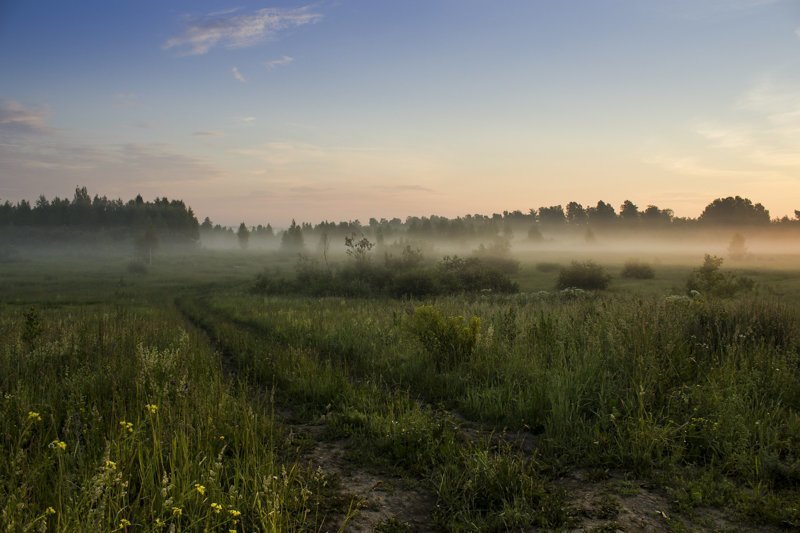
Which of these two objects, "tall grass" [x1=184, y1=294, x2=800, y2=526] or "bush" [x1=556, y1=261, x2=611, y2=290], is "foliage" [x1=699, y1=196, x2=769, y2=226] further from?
"tall grass" [x1=184, y1=294, x2=800, y2=526]

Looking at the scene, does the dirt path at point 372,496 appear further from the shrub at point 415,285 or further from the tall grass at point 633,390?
the shrub at point 415,285

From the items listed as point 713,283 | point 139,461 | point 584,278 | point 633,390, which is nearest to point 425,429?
point 633,390

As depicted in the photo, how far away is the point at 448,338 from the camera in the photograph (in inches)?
401

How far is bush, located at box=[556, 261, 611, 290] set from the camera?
36619mm

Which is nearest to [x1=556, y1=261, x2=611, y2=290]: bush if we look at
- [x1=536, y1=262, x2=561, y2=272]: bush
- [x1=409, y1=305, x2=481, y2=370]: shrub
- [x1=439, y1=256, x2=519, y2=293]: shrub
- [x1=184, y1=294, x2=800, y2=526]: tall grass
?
[x1=439, y1=256, x2=519, y2=293]: shrub

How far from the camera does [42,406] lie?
5.95 meters

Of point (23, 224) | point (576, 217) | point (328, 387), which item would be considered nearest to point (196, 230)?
point (23, 224)

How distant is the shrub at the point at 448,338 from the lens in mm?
9781

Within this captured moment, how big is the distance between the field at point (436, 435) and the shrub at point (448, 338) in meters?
0.04

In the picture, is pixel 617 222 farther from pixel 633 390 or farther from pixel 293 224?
pixel 633 390

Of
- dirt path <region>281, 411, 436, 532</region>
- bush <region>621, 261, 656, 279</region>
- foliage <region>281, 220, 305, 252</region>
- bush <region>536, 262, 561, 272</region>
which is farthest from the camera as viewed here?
foliage <region>281, 220, 305, 252</region>

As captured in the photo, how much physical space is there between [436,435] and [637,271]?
45601 millimetres

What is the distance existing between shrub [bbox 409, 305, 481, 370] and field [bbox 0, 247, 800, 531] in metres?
0.04

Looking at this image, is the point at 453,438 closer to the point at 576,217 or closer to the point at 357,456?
the point at 357,456
